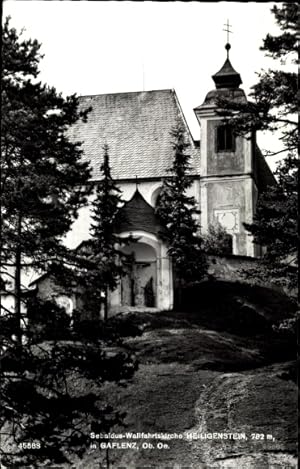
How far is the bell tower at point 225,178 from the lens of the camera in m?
19.8

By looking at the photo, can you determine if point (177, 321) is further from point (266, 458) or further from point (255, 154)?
point (266, 458)

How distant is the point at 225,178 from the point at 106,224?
3891 millimetres

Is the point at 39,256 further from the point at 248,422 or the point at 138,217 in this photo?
the point at 138,217

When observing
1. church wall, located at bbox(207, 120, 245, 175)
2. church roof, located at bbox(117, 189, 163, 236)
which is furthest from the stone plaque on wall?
church roof, located at bbox(117, 189, 163, 236)

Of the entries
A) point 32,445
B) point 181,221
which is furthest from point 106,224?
point 32,445

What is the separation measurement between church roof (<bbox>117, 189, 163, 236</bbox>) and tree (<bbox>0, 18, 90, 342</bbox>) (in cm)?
583

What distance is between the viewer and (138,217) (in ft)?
67.4

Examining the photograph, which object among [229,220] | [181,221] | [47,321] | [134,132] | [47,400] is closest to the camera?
[47,400]

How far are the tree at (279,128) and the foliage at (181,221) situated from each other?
4.36 metres

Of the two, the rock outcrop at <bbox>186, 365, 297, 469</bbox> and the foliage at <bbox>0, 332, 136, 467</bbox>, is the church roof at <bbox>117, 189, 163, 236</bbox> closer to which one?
the rock outcrop at <bbox>186, 365, 297, 469</bbox>

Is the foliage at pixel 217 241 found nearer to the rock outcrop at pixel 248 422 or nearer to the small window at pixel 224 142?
the small window at pixel 224 142

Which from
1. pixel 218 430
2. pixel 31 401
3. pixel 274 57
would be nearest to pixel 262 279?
pixel 218 430

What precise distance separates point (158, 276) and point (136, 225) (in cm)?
167

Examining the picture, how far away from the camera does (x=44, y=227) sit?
13445 mm
